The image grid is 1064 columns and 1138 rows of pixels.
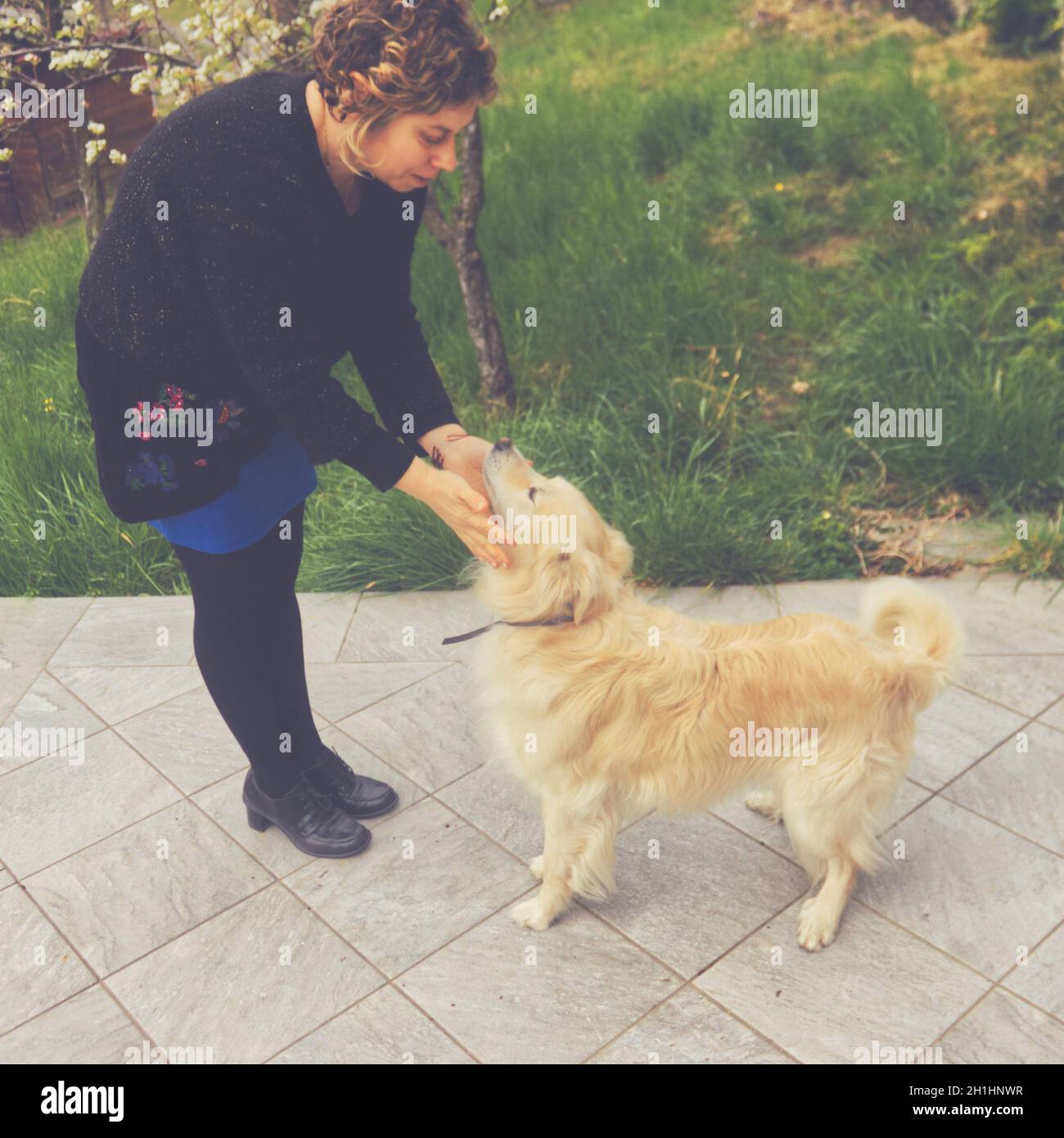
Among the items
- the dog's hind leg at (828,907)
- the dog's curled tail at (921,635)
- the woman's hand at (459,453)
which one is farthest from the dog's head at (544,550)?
the dog's hind leg at (828,907)

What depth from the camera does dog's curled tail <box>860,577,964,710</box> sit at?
2.53 metres

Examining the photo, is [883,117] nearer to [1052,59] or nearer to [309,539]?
[1052,59]

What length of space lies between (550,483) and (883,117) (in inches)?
219

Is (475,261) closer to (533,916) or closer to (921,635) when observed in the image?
(921,635)

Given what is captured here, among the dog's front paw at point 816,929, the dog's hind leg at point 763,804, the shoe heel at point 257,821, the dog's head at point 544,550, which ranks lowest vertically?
→ the dog's front paw at point 816,929

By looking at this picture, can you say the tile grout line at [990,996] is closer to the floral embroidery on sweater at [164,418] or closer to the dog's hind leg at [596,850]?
the dog's hind leg at [596,850]

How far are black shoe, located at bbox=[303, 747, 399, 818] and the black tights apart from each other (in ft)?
0.35

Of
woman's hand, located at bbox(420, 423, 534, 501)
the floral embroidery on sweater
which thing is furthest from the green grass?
the floral embroidery on sweater

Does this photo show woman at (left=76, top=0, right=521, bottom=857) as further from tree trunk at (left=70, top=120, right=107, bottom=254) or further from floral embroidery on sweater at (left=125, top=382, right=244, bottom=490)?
tree trunk at (left=70, top=120, right=107, bottom=254)

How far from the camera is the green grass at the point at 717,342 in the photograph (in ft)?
15.1

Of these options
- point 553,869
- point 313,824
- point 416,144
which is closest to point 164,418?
point 416,144

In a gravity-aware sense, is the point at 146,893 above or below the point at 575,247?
below
